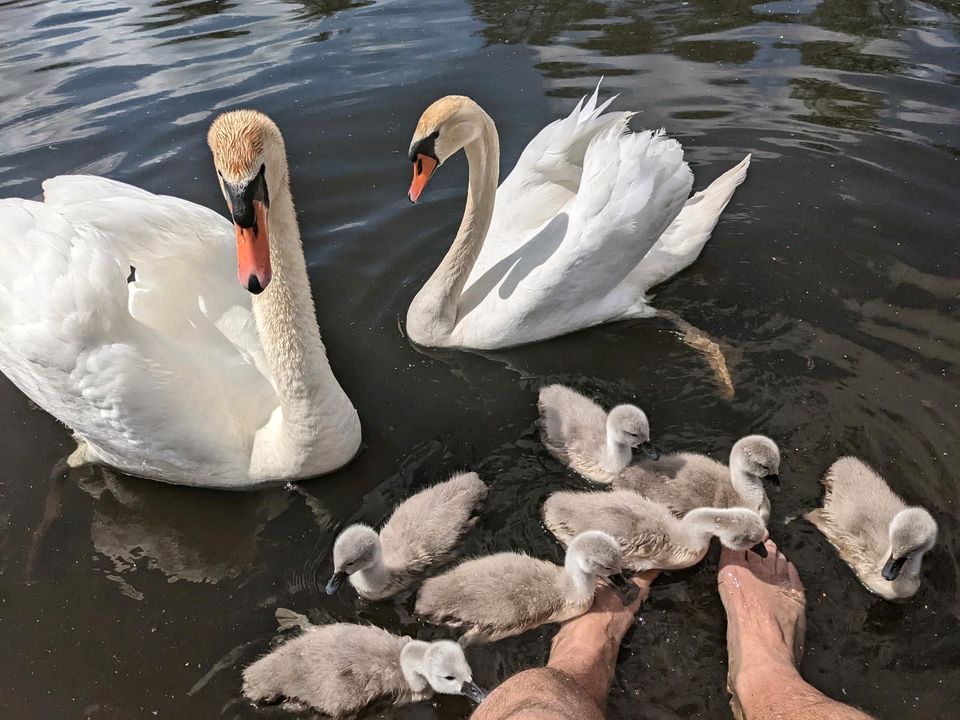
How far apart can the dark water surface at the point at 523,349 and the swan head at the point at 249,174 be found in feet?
4.18

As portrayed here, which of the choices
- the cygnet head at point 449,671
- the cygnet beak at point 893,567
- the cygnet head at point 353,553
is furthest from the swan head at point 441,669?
the cygnet beak at point 893,567

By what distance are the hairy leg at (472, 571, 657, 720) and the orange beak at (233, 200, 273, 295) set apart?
1893mm

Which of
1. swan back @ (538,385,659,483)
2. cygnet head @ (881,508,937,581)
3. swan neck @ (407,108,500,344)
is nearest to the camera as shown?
cygnet head @ (881,508,937,581)

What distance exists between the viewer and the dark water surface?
3.68 meters

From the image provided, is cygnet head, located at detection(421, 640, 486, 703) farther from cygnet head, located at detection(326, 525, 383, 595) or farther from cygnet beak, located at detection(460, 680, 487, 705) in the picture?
cygnet head, located at detection(326, 525, 383, 595)

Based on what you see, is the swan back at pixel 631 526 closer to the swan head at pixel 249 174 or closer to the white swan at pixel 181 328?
the white swan at pixel 181 328

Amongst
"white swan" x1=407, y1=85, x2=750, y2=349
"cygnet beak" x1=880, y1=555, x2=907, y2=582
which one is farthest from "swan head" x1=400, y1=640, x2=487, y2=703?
"white swan" x1=407, y1=85, x2=750, y2=349

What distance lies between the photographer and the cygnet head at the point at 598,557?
11.7 feet

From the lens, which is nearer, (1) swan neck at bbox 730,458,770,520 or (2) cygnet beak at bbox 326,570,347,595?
(2) cygnet beak at bbox 326,570,347,595

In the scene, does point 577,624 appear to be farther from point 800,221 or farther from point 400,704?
point 800,221

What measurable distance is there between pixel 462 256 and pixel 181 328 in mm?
1748

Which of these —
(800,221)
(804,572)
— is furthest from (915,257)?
(804,572)

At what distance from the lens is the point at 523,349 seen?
207 inches

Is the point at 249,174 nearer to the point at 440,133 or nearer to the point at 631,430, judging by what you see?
the point at 440,133
